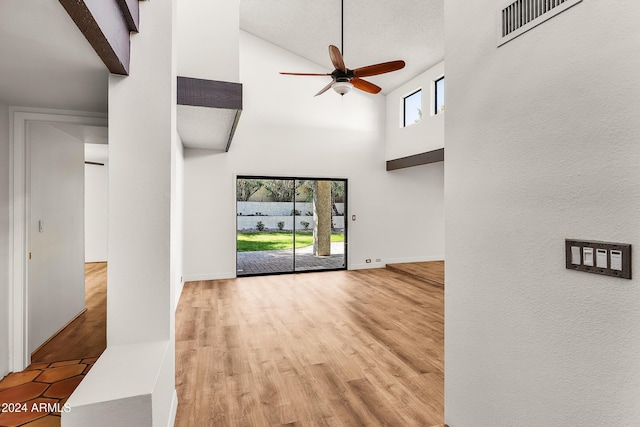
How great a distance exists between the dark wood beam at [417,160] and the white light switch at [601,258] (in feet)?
15.6

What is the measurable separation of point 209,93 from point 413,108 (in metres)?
4.86

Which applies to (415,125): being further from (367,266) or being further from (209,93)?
(209,93)

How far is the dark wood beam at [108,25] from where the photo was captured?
1.24 metres

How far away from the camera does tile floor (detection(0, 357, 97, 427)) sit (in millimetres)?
2115

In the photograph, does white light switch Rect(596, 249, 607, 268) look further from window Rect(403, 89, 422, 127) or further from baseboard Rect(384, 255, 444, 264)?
baseboard Rect(384, 255, 444, 264)

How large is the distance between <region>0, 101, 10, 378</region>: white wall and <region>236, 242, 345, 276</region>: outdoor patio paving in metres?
4.04

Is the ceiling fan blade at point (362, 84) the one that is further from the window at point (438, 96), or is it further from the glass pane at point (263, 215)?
the glass pane at point (263, 215)

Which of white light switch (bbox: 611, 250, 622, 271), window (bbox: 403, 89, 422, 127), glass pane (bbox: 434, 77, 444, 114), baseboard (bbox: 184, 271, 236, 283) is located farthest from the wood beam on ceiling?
window (bbox: 403, 89, 422, 127)

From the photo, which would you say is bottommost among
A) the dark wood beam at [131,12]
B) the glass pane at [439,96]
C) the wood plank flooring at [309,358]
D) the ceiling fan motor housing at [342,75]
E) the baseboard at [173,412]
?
the wood plank flooring at [309,358]

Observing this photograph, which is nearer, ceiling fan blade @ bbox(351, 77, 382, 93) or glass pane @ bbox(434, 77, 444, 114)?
ceiling fan blade @ bbox(351, 77, 382, 93)

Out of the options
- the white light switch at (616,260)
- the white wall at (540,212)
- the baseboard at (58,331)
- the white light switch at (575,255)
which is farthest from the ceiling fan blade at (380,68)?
the baseboard at (58,331)

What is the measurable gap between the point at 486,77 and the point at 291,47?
226 inches

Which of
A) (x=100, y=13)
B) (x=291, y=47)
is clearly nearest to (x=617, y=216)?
(x=100, y=13)

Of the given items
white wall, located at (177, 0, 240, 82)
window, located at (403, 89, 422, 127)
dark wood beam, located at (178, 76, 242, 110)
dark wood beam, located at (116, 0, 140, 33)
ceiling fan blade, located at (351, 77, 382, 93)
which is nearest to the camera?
dark wood beam, located at (116, 0, 140, 33)
